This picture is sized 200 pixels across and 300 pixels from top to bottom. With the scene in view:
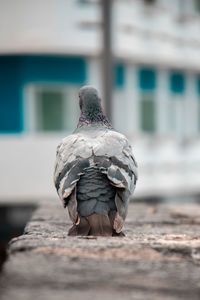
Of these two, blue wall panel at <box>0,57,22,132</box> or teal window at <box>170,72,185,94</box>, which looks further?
teal window at <box>170,72,185,94</box>

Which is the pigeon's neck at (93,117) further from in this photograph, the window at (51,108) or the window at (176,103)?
the window at (176,103)

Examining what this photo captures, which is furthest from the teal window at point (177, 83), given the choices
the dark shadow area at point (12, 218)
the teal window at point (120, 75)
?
the dark shadow area at point (12, 218)

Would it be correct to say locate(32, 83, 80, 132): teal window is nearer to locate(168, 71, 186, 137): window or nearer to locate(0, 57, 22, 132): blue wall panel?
locate(0, 57, 22, 132): blue wall panel

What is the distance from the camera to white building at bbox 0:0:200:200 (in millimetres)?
10867

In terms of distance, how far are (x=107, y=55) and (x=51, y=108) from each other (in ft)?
12.7

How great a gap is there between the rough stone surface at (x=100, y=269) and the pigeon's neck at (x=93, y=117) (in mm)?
805

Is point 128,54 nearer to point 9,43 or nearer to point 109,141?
point 9,43

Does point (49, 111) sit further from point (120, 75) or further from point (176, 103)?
point (176, 103)

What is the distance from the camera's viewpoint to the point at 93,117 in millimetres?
3654

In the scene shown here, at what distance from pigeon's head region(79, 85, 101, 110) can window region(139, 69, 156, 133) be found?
9190mm

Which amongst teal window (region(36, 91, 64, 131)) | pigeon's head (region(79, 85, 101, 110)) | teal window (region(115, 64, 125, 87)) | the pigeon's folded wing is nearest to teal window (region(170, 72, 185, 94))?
teal window (region(115, 64, 125, 87))

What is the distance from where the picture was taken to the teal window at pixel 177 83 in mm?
14047

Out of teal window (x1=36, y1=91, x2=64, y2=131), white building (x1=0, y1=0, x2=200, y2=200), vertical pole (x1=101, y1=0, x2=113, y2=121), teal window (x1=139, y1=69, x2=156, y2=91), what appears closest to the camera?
vertical pole (x1=101, y1=0, x2=113, y2=121)

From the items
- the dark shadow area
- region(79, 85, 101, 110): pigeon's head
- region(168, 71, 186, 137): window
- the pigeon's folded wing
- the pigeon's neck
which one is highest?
region(79, 85, 101, 110): pigeon's head
